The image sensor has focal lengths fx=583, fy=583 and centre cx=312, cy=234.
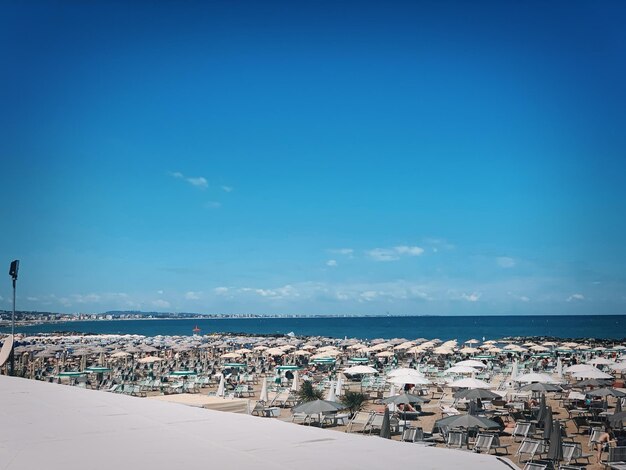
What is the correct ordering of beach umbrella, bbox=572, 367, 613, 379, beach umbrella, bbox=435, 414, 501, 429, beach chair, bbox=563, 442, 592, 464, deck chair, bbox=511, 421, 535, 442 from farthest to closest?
1. beach umbrella, bbox=572, 367, 613, 379
2. deck chair, bbox=511, 421, 535, 442
3. beach umbrella, bbox=435, 414, 501, 429
4. beach chair, bbox=563, 442, 592, 464

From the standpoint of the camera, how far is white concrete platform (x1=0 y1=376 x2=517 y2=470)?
380 centimetres

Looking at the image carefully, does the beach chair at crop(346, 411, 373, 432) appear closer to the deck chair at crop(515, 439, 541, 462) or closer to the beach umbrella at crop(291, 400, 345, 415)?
the beach umbrella at crop(291, 400, 345, 415)

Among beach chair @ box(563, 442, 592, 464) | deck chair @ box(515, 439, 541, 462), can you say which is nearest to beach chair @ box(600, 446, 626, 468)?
beach chair @ box(563, 442, 592, 464)

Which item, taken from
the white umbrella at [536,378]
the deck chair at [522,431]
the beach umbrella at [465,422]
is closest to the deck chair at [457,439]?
the beach umbrella at [465,422]

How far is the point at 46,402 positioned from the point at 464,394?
10382 mm

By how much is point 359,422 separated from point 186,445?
9.97 metres

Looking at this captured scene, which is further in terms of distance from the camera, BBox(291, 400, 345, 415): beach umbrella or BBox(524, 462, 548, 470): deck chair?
BBox(291, 400, 345, 415): beach umbrella

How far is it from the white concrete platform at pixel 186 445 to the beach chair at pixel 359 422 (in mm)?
8142

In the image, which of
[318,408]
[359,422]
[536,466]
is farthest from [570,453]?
[318,408]

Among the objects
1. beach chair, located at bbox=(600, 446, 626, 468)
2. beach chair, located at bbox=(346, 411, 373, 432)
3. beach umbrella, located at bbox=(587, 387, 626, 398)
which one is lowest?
beach chair, located at bbox=(346, 411, 373, 432)

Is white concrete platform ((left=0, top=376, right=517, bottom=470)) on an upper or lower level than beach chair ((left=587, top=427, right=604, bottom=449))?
upper

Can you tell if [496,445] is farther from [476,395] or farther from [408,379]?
[408,379]

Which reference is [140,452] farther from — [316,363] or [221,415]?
[316,363]

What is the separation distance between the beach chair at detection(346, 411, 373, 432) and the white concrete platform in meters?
8.14
